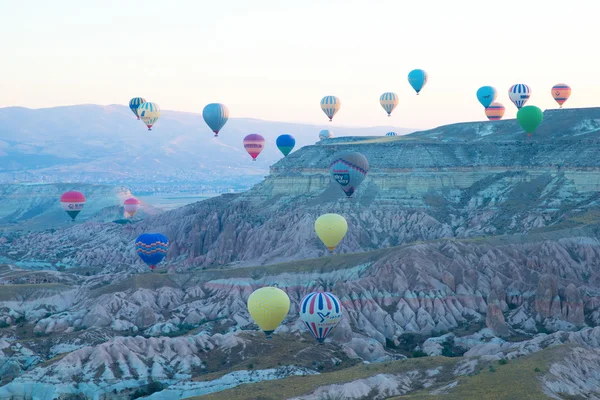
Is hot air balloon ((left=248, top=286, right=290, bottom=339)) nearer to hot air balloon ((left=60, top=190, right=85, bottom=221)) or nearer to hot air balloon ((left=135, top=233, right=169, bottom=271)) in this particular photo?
hot air balloon ((left=135, top=233, right=169, bottom=271))

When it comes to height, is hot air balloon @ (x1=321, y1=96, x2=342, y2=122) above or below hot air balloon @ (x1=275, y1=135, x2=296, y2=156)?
above

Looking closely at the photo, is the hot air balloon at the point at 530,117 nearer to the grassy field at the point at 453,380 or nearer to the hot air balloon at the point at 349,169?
the hot air balloon at the point at 349,169

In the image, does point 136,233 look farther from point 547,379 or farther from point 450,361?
point 547,379

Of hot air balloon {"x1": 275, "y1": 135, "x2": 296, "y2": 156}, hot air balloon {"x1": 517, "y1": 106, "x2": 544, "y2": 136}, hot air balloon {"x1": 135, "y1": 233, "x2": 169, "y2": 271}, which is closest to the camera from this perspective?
hot air balloon {"x1": 135, "y1": 233, "x2": 169, "y2": 271}

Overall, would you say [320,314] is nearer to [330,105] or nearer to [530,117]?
[530,117]

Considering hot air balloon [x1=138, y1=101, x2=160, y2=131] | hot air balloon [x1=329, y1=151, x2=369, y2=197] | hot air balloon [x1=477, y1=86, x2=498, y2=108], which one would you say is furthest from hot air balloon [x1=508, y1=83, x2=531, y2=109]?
hot air balloon [x1=138, y1=101, x2=160, y2=131]

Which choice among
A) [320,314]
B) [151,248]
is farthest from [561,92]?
[320,314]

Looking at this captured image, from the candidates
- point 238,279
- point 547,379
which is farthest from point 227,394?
point 238,279
